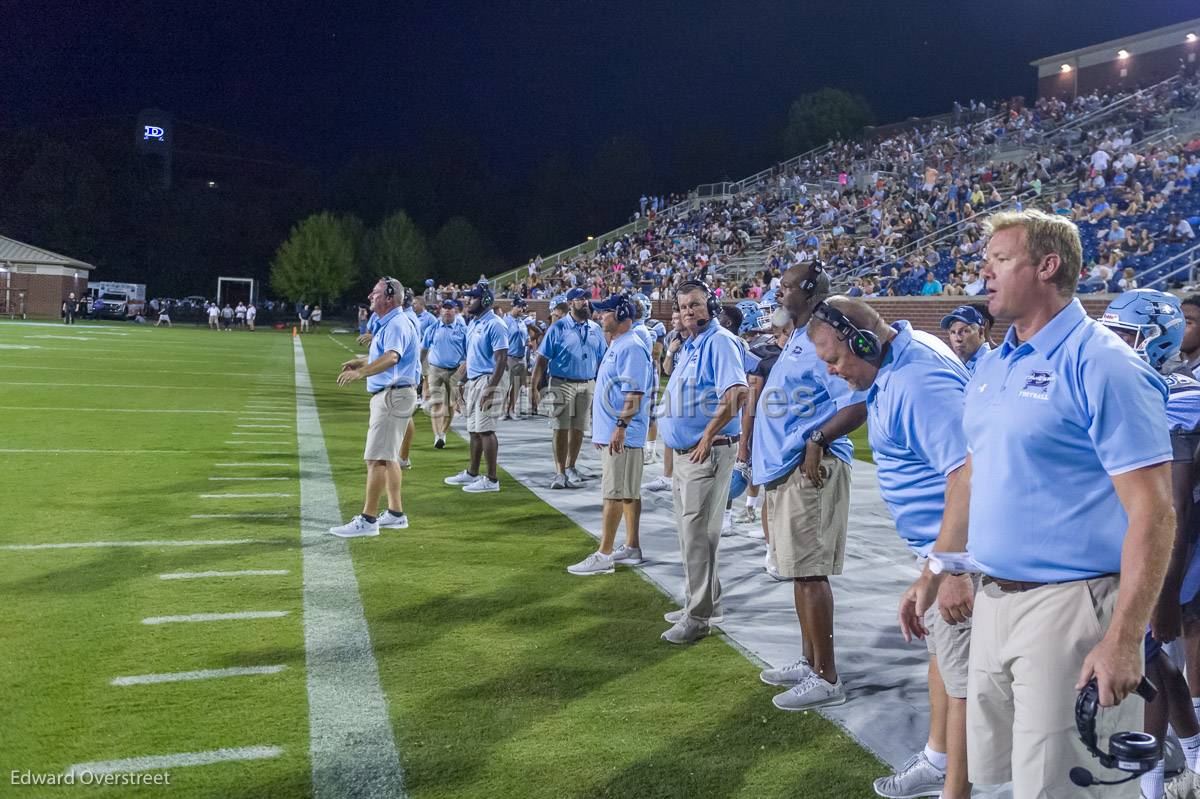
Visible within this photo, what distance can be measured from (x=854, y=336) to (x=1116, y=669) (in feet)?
5.39

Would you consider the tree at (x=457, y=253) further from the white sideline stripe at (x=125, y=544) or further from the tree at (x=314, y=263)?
the white sideline stripe at (x=125, y=544)

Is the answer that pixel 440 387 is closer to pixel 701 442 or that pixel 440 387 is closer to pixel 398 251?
pixel 701 442

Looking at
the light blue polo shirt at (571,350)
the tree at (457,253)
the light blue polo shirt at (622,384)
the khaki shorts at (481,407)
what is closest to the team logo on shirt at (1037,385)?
the light blue polo shirt at (622,384)

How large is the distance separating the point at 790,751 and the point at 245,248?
8519cm

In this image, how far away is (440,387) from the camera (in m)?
12.3

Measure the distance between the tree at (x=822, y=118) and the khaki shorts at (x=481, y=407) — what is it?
246 ft

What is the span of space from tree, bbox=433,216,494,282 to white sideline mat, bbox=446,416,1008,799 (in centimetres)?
7352

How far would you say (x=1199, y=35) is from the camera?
36406mm

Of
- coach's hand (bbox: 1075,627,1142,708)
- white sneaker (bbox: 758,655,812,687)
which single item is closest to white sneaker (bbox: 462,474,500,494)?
white sneaker (bbox: 758,655,812,687)

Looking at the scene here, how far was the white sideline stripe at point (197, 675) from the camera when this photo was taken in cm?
428

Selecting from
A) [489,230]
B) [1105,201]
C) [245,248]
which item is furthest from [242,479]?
[489,230]

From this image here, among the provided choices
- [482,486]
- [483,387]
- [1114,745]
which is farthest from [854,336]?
[483,387]

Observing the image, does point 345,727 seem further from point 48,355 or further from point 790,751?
point 48,355

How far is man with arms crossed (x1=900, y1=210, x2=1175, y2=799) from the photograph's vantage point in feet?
6.98
